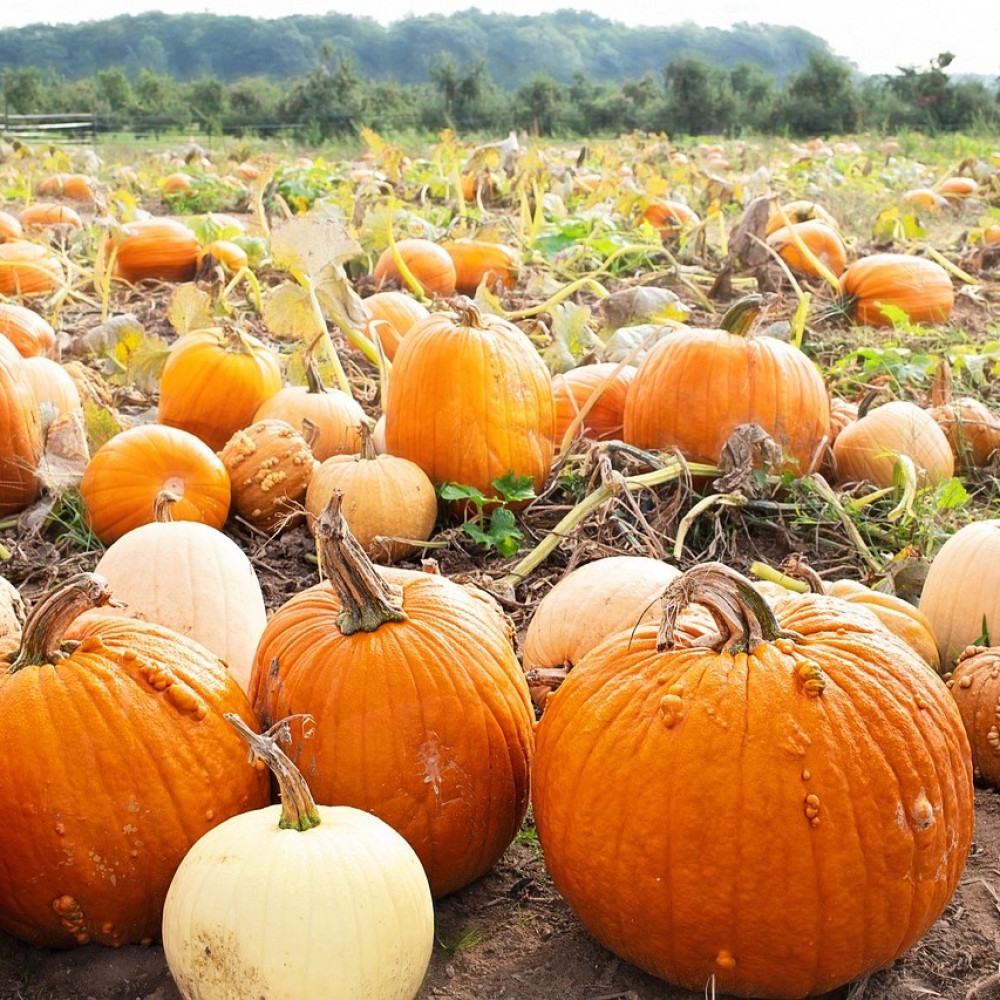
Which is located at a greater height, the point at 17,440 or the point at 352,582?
the point at 352,582

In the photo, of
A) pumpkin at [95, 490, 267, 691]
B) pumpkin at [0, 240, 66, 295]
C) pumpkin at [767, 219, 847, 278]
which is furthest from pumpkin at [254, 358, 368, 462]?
pumpkin at [767, 219, 847, 278]

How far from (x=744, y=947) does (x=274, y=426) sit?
2.83 metres

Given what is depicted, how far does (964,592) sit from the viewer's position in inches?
132

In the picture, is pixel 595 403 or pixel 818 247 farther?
pixel 818 247

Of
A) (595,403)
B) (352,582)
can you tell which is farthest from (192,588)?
(595,403)

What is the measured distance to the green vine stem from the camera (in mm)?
3854

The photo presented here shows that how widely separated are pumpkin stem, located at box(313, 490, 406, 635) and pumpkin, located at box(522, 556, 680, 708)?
61 centimetres

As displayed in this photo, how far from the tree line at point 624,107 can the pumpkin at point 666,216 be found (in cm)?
1712

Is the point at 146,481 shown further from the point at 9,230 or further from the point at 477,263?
the point at 9,230

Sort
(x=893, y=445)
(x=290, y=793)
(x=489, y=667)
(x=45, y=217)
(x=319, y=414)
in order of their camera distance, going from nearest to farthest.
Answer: (x=290, y=793) → (x=489, y=667) → (x=893, y=445) → (x=319, y=414) → (x=45, y=217)

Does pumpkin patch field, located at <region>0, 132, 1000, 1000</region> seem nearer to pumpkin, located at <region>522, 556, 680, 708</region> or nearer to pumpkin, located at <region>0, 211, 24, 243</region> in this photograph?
pumpkin, located at <region>522, 556, 680, 708</region>

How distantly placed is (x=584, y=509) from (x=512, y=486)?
1.27ft

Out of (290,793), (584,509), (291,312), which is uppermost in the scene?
(291,312)

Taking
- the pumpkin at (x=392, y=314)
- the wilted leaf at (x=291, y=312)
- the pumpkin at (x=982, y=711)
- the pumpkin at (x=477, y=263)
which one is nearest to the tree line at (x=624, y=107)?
the pumpkin at (x=477, y=263)
